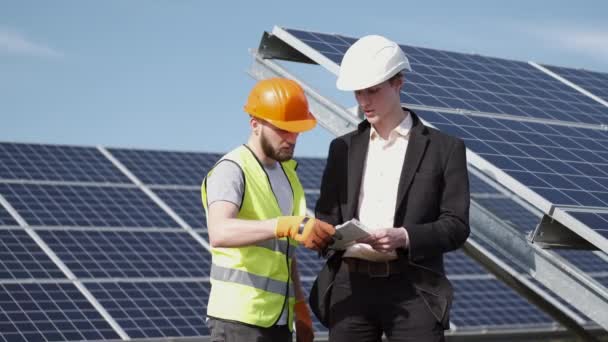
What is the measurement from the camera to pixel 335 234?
16.8 feet

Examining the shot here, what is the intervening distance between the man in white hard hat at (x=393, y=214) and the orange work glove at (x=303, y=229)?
267 millimetres

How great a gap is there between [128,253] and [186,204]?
91.7 inches

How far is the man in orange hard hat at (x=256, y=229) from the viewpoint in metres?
5.05

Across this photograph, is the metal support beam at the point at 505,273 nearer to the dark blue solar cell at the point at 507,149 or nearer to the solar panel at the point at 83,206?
the dark blue solar cell at the point at 507,149

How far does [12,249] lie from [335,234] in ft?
33.4

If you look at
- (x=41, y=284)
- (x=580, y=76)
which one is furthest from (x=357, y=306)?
(x=41, y=284)

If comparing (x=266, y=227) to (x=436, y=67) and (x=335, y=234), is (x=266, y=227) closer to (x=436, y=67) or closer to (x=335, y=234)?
(x=335, y=234)

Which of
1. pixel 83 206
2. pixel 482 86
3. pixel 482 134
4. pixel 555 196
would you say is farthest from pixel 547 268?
pixel 83 206

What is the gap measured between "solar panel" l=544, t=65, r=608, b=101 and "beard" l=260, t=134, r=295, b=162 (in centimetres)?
697

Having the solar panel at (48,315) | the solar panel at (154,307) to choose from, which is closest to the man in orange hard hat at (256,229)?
the solar panel at (48,315)

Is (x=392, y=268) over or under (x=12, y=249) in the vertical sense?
over

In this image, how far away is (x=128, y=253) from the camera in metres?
15.2

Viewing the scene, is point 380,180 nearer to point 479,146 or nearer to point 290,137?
point 290,137

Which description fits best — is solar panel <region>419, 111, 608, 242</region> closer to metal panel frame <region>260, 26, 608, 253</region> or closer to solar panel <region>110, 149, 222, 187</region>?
metal panel frame <region>260, 26, 608, 253</region>
